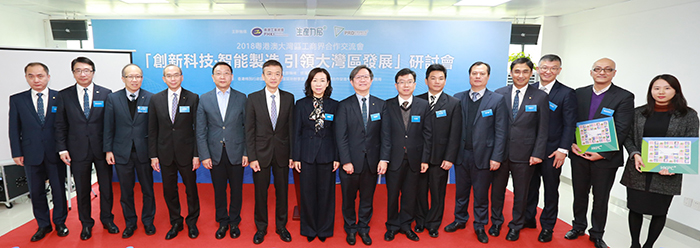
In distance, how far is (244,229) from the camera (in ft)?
11.2

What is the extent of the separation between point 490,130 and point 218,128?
7.93 ft

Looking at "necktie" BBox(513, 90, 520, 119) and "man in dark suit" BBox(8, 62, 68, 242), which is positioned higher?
"necktie" BBox(513, 90, 520, 119)

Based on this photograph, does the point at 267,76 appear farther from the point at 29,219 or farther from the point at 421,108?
the point at 29,219

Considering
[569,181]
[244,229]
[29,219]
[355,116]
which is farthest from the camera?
[569,181]

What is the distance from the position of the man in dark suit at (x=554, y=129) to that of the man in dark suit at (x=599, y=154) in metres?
0.14

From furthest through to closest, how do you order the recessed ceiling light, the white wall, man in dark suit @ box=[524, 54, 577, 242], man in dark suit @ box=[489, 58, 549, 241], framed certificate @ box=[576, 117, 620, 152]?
the recessed ceiling light
the white wall
man in dark suit @ box=[524, 54, 577, 242]
man in dark suit @ box=[489, 58, 549, 241]
framed certificate @ box=[576, 117, 620, 152]

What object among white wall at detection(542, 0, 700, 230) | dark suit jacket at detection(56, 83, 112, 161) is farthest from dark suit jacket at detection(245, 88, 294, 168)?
white wall at detection(542, 0, 700, 230)

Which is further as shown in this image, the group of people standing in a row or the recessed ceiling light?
the recessed ceiling light

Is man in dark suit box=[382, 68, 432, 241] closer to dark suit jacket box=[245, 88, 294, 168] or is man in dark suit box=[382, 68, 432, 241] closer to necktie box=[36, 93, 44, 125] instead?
dark suit jacket box=[245, 88, 294, 168]

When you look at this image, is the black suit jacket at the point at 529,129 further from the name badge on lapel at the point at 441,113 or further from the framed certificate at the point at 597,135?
the name badge on lapel at the point at 441,113

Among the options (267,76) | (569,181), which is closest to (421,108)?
(267,76)

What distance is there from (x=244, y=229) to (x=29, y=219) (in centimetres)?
250

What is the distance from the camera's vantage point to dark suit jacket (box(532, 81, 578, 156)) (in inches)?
120

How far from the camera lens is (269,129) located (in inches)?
114
